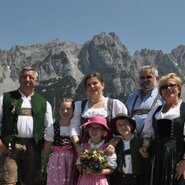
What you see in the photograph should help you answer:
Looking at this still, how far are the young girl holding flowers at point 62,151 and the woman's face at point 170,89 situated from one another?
1968 millimetres

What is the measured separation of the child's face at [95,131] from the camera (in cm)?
646

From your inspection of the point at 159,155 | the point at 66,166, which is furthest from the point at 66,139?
the point at 159,155

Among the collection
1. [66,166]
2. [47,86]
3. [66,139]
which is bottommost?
[66,166]

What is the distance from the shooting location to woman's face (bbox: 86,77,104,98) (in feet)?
21.9

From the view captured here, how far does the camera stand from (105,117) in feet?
21.8

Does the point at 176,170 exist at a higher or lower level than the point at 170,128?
lower

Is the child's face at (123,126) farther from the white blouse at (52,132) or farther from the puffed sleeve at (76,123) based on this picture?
the white blouse at (52,132)

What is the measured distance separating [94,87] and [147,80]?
1.98 metres

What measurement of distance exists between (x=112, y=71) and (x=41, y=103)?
18984cm

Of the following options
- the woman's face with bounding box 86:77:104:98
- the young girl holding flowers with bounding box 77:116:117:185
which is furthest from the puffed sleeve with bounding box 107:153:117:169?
the woman's face with bounding box 86:77:104:98

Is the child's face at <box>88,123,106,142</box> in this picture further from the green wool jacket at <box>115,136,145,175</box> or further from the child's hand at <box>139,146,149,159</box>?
the child's hand at <box>139,146,149,159</box>

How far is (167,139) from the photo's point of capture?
594 cm

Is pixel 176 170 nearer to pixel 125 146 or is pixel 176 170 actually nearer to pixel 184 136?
pixel 184 136

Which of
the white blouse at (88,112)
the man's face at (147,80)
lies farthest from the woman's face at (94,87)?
the man's face at (147,80)
